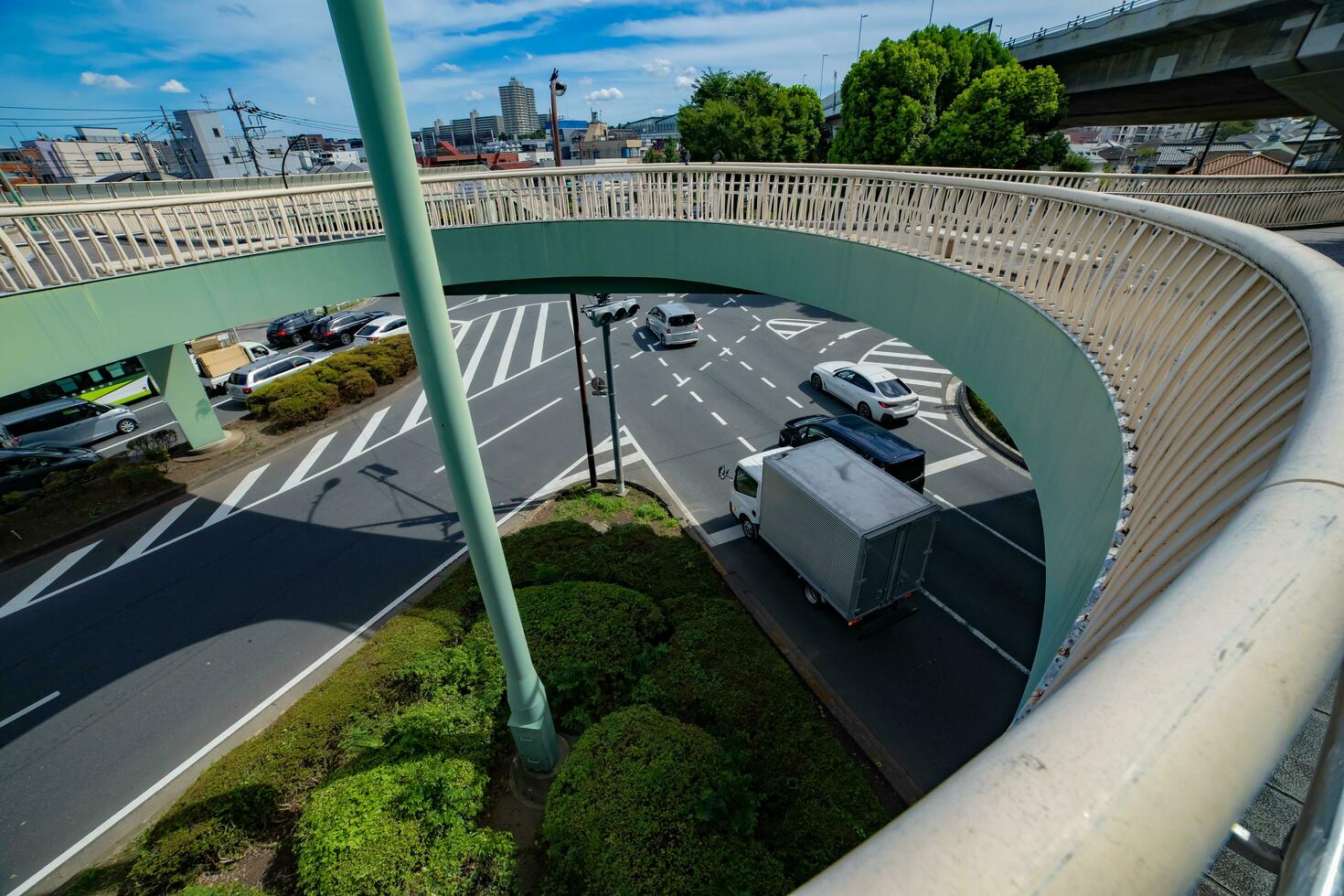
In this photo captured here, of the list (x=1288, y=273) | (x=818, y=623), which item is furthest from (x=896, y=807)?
(x=1288, y=273)

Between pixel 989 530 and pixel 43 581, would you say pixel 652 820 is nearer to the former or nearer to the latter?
pixel 989 530

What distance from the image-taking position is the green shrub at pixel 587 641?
8508 mm

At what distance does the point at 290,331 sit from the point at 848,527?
27.1 metres

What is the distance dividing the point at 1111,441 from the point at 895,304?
4527 millimetres

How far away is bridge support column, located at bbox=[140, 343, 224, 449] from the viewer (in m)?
15.1

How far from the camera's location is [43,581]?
12172 millimetres

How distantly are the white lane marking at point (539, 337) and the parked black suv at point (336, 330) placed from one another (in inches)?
277

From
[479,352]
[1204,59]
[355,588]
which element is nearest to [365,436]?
[479,352]

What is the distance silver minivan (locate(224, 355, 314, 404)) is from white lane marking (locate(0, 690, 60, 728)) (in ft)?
40.6

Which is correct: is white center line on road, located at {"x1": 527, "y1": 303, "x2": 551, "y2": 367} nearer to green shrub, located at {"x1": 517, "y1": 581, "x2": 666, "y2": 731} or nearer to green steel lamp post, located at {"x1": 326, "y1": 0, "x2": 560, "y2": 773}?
green shrub, located at {"x1": 517, "y1": 581, "x2": 666, "y2": 731}

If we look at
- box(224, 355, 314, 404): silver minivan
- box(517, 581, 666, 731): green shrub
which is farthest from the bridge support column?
box(517, 581, 666, 731): green shrub

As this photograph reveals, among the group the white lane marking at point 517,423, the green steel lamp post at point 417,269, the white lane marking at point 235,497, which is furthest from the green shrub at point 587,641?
the white lane marking at point 235,497

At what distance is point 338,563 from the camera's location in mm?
12453

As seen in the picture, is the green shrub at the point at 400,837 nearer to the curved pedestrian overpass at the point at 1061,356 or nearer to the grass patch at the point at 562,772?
the grass patch at the point at 562,772
